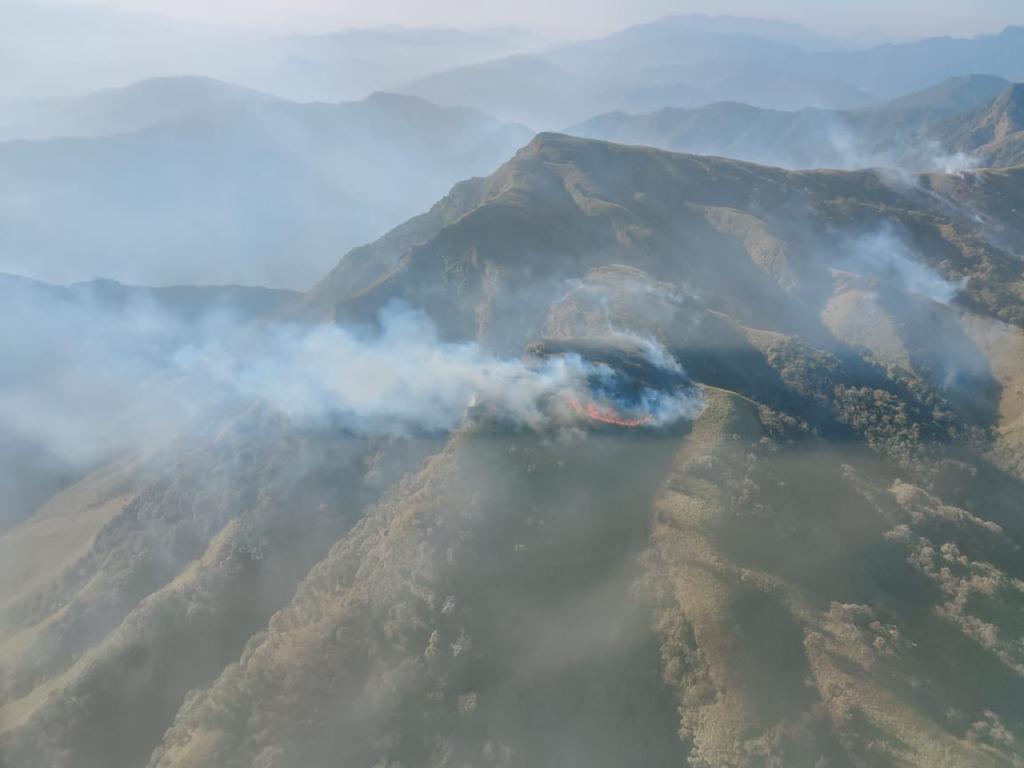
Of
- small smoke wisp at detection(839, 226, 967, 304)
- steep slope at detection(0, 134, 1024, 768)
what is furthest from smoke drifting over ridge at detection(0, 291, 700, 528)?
small smoke wisp at detection(839, 226, 967, 304)

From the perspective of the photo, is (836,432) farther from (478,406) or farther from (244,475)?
(244,475)

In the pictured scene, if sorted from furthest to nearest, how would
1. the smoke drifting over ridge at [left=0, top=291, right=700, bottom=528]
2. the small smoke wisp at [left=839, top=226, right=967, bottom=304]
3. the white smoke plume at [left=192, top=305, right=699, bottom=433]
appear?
the small smoke wisp at [left=839, top=226, right=967, bottom=304] < the smoke drifting over ridge at [left=0, top=291, right=700, bottom=528] < the white smoke plume at [left=192, top=305, right=699, bottom=433]

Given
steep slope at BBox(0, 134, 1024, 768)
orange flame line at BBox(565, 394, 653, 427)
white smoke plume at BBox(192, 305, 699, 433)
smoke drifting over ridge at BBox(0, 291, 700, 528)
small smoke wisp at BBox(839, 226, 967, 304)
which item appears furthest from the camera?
small smoke wisp at BBox(839, 226, 967, 304)

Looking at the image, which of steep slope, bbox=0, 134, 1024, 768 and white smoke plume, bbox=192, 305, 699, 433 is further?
white smoke plume, bbox=192, 305, 699, 433

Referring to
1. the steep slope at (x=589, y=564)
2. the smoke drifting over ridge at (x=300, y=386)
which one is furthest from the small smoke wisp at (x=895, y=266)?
the smoke drifting over ridge at (x=300, y=386)

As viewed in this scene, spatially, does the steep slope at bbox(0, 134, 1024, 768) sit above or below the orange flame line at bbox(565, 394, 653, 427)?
below

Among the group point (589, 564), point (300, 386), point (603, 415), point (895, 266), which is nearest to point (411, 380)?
point (300, 386)

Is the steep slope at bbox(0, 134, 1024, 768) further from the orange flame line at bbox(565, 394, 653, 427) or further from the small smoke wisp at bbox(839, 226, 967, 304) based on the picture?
the small smoke wisp at bbox(839, 226, 967, 304)

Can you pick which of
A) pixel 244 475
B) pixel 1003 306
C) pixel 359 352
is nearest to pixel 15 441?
pixel 244 475
